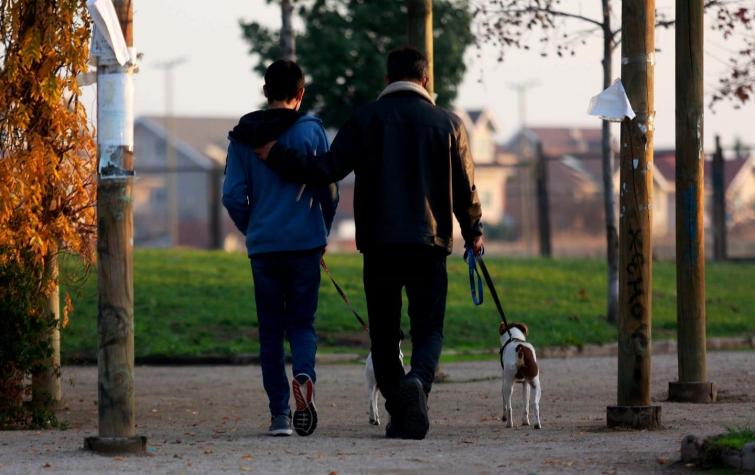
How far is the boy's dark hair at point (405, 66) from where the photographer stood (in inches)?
337

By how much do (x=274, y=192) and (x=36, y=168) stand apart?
202 centimetres

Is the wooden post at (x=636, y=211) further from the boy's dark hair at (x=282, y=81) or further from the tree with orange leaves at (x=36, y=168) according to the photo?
the tree with orange leaves at (x=36, y=168)

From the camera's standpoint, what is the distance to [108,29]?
277 inches

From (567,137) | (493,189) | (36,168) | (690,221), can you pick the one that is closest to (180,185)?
(493,189)

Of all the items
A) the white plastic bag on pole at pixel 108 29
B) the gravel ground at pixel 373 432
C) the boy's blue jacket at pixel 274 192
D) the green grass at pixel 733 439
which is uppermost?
the white plastic bag on pole at pixel 108 29

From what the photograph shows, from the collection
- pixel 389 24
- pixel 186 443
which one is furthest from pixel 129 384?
pixel 389 24

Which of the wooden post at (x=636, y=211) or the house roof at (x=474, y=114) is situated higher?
the house roof at (x=474, y=114)

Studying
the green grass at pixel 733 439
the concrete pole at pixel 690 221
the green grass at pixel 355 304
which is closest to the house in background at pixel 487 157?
the green grass at pixel 355 304

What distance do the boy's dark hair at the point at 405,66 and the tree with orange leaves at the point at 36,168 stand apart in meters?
2.43

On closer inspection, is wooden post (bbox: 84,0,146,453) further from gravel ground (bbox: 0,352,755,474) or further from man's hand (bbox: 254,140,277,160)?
man's hand (bbox: 254,140,277,160)

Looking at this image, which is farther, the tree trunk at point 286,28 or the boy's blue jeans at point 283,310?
the tree trunk at point 286,28

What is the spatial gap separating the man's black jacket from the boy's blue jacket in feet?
0.45

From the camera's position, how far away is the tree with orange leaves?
9719mm

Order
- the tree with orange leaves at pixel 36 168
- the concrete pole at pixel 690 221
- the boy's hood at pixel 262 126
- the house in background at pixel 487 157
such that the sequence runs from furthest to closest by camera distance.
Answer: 1. the house in background at pixel 487 157
2. the concrete pole at pixel 690 221
3. the tree with orange leaves at pixel 36 168
4. the boy's hood at pixel 262 126
